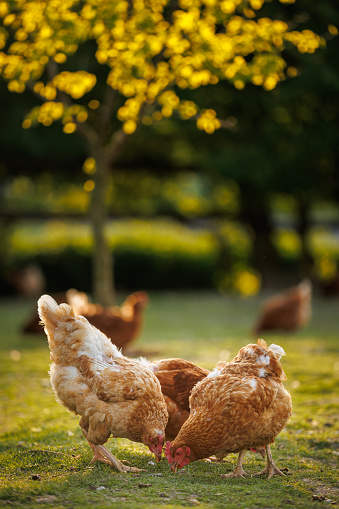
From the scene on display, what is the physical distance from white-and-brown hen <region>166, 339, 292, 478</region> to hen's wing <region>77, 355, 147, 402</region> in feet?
1.37

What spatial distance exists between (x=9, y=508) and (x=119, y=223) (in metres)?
19.6

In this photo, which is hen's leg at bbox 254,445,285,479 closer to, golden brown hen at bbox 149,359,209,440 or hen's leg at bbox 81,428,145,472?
golden brown hen at bbox 149,359,209,440

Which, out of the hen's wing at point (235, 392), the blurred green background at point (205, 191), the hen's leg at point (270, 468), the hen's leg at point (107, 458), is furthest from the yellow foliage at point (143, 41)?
the hen's leg at point (270, 468)

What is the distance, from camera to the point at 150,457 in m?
4.53

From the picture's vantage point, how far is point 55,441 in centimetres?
489

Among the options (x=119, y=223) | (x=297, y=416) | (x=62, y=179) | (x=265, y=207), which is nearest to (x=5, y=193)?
(x=119, y=223)

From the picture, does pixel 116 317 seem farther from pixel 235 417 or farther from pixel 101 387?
pixel 235 417

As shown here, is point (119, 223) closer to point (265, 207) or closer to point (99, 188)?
point (265, 207)

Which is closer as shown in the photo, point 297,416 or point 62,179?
point 297,416

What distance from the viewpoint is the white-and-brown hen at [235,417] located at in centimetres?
394

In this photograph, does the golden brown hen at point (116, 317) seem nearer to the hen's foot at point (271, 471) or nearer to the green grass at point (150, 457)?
the green grass at point (150, 457)

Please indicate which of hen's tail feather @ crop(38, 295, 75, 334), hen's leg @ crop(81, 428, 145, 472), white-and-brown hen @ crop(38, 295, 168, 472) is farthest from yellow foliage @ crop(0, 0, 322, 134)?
hen's leg @ crop(81, 428, 145, 472)

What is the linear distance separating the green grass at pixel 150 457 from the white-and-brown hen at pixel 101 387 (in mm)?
265

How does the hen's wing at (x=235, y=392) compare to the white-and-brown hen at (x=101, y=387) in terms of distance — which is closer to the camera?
the hen's wing at (x=235, y=392)
